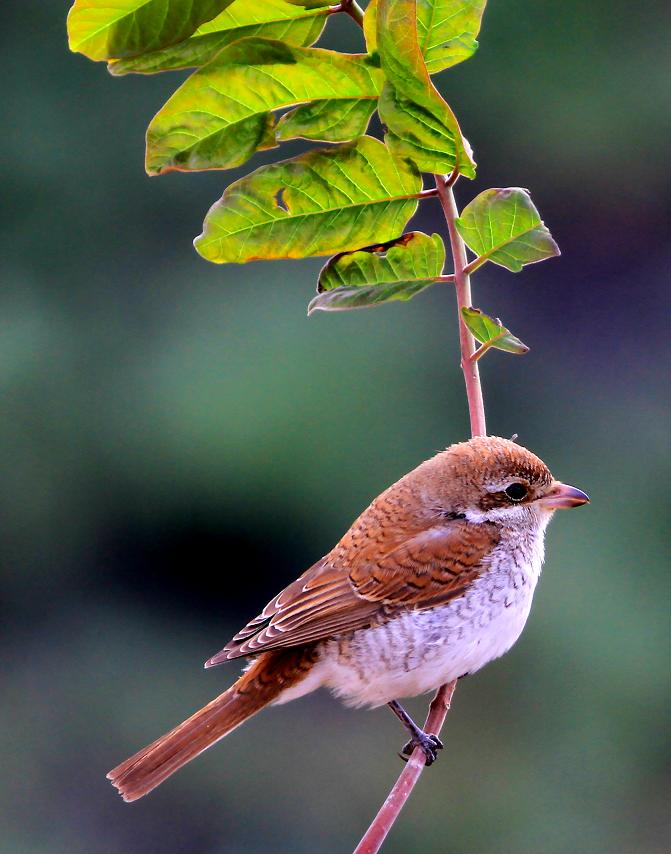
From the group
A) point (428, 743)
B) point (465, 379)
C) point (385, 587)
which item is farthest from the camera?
point (385, 587)

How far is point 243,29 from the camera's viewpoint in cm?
143

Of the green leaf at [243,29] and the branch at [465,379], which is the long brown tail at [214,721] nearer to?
the branch at [465,379]

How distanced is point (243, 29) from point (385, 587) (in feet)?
3.53

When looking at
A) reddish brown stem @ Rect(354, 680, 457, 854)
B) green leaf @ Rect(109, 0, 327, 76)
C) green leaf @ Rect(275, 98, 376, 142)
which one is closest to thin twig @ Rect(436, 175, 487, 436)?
green leaf @ Rect(275, 98, 376, 142)

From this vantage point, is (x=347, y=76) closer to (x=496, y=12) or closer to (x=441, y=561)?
(x=441, y=561)

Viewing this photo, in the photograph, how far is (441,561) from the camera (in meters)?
2.07

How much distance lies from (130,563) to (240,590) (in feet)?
2.99

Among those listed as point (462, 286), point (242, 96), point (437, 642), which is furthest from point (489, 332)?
point (437, 642)

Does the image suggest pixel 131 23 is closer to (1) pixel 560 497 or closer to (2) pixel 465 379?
(2) pixel 465 379

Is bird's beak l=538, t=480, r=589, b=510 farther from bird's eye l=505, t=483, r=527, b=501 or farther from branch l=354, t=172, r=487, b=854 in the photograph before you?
branch l=354, t=172, r=487, b=854

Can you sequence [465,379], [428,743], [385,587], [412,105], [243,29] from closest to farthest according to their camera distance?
[412,105] → [243,29] → [465,379] → [428,743] → [385,587]

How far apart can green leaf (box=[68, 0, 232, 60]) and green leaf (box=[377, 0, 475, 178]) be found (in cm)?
22

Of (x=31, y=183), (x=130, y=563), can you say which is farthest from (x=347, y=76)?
(x=31, y=183)

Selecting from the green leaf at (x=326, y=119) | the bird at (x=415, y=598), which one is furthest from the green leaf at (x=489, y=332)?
the bird at (x=415, y=598)
